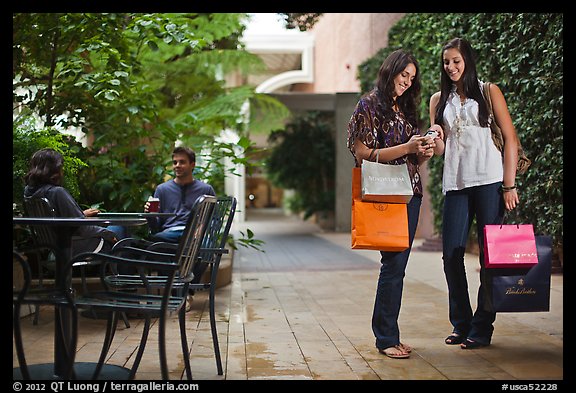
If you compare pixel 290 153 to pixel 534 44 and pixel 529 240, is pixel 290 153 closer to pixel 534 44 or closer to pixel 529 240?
pixel 534 44

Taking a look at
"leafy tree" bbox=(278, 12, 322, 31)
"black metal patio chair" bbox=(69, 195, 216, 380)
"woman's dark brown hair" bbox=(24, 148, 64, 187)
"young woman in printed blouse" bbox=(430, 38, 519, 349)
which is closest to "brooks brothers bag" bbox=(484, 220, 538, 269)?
"young woman in printed blouse" bbox=(430, 38, 519, 349)

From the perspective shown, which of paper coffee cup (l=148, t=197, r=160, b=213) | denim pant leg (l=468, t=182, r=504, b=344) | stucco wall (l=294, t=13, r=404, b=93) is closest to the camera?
denim pant leg (l=468, t=182, r=504, b=344)

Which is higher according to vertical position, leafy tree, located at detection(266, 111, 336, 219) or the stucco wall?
the stucco wall

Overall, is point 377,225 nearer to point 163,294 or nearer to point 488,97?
point 488,97

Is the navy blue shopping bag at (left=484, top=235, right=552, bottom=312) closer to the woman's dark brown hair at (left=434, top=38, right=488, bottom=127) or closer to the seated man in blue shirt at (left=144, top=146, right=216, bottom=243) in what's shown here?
the woman's dark brown hair at (left=434, top=38, right=488, bottom=127)

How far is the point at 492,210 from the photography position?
3.70 metres

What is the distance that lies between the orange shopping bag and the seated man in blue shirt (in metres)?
2.10

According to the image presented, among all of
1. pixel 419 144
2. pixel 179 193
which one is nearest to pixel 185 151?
pixel 179 193

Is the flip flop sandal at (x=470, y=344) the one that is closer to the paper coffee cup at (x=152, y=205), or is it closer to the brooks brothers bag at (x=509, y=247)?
the brooks brothers bag at (x=509, y=247)

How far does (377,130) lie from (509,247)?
85 cm

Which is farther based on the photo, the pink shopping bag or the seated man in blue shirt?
the seated man in blue shirt

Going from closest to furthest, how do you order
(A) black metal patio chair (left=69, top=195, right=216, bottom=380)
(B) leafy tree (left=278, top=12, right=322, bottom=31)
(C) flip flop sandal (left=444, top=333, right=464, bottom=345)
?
1. (A) black metal patio chair (left=69, top=195, right=216, bottom=380)
2. (C) flip flop sandal (left=444, top=333, right=464, bottom=345)
3. (B) leafy tree (left=278, top=12, right=322, bottom=31)

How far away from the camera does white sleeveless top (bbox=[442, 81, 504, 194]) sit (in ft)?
12.1

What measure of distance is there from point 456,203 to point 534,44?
322cm
